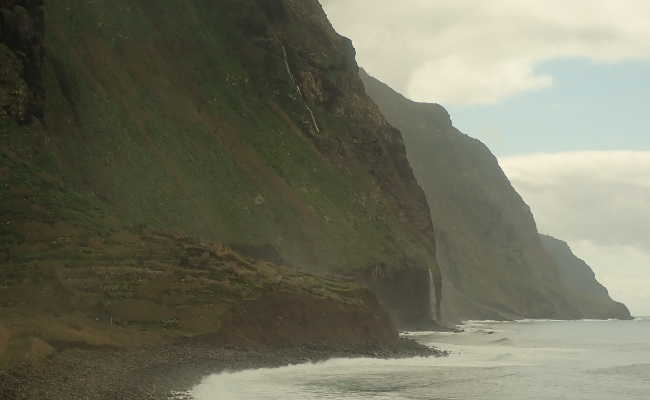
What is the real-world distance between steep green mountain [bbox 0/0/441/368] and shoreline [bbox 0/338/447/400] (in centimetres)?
131

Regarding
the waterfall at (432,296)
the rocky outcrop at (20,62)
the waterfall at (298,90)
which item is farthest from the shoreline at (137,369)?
the waterfall at (298,90)

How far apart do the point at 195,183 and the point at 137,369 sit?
1646 inches

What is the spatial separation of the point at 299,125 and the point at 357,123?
10.4 metres

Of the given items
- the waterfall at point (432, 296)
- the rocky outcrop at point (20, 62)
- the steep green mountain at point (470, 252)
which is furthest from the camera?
the steep green mountain at point (470, 252)

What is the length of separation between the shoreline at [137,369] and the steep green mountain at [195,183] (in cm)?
131

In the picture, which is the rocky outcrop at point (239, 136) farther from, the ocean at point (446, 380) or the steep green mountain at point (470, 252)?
the steep green mountain at point (470, 252)

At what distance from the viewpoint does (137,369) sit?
35.2m

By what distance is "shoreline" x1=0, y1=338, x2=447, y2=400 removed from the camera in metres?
27.6

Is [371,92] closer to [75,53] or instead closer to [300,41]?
[300,41]

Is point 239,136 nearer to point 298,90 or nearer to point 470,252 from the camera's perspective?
point 298,90

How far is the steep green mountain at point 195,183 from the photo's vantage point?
1797 inches

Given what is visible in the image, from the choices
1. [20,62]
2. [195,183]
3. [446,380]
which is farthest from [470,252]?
[446,380]

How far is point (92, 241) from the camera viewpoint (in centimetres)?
4834

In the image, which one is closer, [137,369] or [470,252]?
[137,369]
